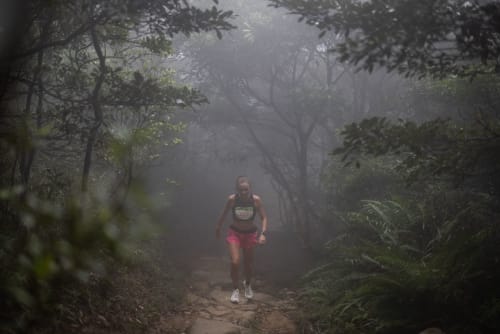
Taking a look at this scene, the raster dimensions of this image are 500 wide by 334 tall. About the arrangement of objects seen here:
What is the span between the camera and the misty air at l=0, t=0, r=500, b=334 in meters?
1.76

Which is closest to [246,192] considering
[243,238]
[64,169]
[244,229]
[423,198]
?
[244,229]

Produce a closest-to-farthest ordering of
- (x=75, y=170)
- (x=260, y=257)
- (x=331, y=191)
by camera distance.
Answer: (x=75, y=170), (x=331, y=191), (x=260, y=257)

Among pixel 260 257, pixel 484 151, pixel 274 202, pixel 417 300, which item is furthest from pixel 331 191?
pixel 274 202

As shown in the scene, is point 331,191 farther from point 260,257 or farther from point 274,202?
point 274,202

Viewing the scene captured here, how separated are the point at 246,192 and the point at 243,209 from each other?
1.11 feet

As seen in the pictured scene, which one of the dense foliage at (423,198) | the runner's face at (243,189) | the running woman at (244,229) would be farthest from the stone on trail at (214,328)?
the runner's face at (243,189)

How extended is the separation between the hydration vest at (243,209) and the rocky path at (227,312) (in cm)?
155

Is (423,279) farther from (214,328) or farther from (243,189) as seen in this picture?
(243,189)

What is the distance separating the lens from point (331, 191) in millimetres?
11203

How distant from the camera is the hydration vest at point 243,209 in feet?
24.1

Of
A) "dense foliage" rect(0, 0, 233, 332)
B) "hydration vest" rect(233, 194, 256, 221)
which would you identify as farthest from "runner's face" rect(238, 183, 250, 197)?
"dense foliage" rect(0, 0, 233, 332)

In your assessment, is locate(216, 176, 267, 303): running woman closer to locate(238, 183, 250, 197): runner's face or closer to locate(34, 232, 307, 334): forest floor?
locate(238, 183, 250, 197): runner's face

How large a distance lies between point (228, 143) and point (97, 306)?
1518cm

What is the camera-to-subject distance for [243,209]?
24.2 ft
